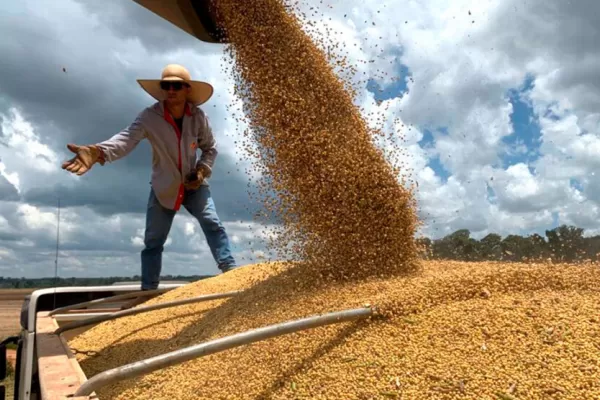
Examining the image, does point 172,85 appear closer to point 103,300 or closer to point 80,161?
point 80,161

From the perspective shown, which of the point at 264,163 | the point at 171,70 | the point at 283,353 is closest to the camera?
the point at 283,353

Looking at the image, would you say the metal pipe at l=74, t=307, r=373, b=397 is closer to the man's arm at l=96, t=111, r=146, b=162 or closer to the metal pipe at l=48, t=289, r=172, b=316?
the man's arm at l=96, t=111, r=146, b=162

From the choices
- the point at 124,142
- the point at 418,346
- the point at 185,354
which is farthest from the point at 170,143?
the point at 418,346

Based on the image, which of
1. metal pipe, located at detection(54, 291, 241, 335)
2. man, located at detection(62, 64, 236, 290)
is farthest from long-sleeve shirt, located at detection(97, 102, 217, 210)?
metal pipe, located at detection(54, 291, 241, 335)

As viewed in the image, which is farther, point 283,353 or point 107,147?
point 107,147

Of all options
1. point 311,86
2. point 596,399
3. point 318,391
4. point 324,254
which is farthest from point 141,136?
point 596,399

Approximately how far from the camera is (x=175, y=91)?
12.2 feet

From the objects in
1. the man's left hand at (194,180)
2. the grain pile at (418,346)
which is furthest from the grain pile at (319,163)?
the man's left hand at (194,180)

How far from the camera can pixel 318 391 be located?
6.07ft

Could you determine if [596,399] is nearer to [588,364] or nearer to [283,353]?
[588,364]

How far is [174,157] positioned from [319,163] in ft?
3.89

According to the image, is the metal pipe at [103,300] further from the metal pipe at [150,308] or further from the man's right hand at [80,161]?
the man's right hand at [80,161]

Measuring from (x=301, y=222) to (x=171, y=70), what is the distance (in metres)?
1.40

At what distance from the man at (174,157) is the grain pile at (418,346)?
3.69ft
